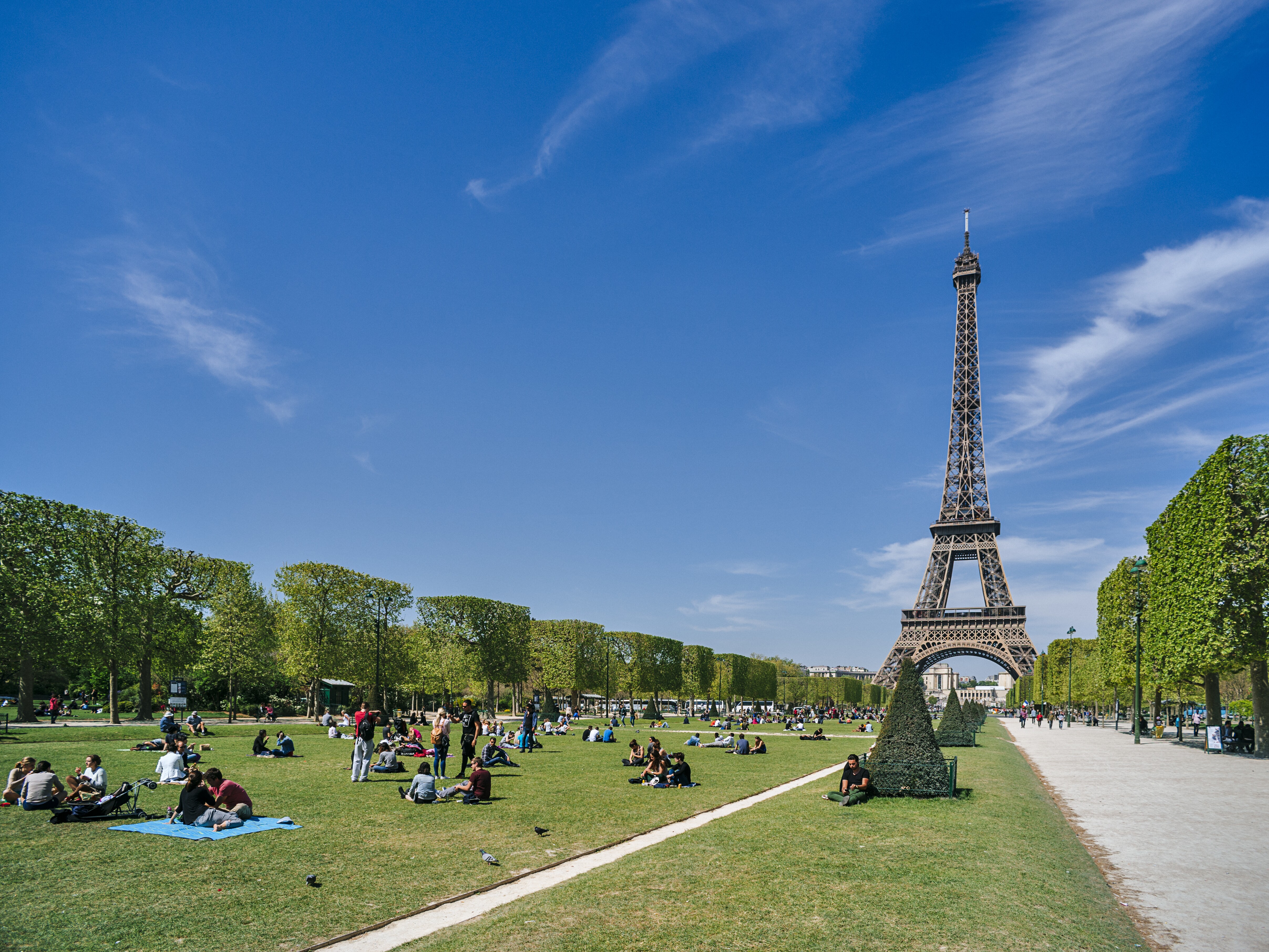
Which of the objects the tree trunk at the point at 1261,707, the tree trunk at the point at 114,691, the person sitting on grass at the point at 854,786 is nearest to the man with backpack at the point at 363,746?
the person sitting on grass at the point at 854,786

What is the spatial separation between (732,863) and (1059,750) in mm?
30977

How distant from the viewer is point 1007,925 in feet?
26.5

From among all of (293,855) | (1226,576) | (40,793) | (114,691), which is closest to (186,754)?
(40,793)

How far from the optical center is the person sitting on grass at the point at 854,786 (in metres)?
15.7

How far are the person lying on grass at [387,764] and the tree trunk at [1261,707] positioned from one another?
108ft

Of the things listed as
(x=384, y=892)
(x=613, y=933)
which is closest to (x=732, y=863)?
(x=613, y=933)

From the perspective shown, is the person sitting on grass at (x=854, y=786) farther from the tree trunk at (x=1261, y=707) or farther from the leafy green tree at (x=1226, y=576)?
the tree trunk at (x=1261, y=707)

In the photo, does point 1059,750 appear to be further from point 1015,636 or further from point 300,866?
point 1015,636

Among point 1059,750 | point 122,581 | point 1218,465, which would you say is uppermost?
point 1218,465

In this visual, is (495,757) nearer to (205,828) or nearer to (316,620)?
(205,828)

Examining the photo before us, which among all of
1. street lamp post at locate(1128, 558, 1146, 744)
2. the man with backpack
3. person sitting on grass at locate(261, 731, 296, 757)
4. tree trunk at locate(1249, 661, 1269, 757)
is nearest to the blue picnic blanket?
the man with backpack

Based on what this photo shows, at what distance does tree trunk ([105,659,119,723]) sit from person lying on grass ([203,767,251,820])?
28.4 meters

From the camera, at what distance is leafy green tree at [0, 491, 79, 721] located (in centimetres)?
3544

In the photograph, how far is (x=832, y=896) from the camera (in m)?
8.95
